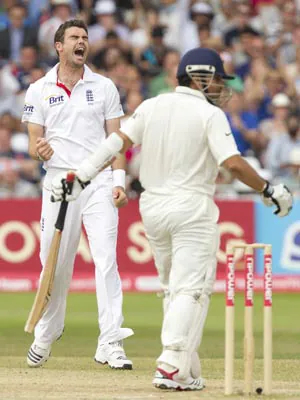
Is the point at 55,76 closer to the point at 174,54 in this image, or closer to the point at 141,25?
the point at 174,54

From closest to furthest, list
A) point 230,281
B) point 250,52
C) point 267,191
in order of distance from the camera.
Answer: point 230,281 → point 267,191 → point 250,52

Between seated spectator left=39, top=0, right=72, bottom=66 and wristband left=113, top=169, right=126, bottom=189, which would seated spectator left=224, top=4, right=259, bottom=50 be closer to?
seated spectator left=39, top=0, right=72, bottom=66

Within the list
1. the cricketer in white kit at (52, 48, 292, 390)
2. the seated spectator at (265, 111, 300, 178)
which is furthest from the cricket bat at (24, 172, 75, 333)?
the seated spectator at (265, 111, 300, 178)

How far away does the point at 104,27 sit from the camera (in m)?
16.8

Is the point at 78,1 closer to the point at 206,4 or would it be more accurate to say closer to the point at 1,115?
the point at 206,4

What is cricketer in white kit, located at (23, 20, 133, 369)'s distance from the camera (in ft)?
26.1

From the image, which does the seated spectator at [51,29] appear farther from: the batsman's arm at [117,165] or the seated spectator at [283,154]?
the batsman's arm at [117,165]

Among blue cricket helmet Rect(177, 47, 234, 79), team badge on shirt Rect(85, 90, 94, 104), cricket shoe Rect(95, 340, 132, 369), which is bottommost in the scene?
cricket shoe Rect(95, 340, 132, 369)

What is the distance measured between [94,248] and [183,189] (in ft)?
4.84

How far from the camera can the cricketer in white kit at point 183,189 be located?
6555mm

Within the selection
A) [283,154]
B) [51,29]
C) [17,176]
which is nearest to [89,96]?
[17,176]

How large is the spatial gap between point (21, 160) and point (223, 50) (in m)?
3.62

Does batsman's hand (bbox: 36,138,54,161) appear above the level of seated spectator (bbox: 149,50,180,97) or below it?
below

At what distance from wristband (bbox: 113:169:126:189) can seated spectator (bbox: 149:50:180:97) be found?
7978mm
